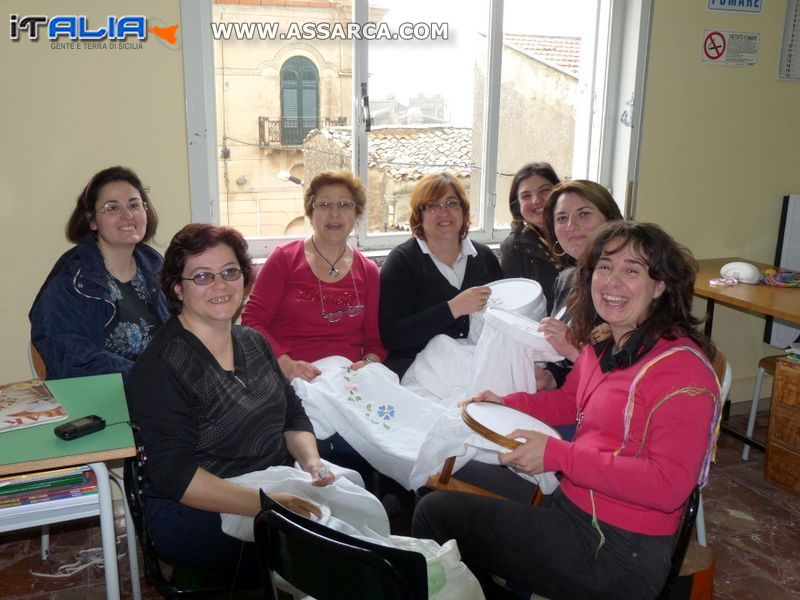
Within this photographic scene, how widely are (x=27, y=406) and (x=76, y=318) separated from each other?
51 centimetres

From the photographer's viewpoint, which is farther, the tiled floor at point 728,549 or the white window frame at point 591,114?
the white window frame at point 591,114

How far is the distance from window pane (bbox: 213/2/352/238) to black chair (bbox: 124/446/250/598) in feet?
5.28

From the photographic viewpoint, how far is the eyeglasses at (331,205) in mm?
2703

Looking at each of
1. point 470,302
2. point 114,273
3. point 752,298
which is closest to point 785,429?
point 752,298

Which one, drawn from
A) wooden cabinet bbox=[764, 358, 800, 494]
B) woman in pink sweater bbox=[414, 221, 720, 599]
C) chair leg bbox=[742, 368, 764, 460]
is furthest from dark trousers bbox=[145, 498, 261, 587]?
chair leg bbox=[742, 368, 764, 460]

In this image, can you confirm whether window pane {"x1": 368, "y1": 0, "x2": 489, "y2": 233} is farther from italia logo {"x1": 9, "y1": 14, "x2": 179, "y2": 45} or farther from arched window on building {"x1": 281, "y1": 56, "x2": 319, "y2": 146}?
italia logo {"x1": 9, "y1": 14, "x2": 179, "y2": 45}

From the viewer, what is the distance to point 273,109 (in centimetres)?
306

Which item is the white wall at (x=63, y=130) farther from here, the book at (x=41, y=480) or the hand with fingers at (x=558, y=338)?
the hand with fingers at (x=558, y=338)

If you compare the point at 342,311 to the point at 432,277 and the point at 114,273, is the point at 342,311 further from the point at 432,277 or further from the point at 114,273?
the point at 114,273

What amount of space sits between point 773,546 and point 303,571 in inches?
82.9

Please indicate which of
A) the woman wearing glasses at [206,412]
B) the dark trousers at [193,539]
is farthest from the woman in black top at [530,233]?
the dark trousers at [193,539]

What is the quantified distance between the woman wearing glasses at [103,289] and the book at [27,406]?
0.86 ft

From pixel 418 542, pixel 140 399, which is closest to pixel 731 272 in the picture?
pixel 418 542

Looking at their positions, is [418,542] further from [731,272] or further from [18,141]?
[731,272]
